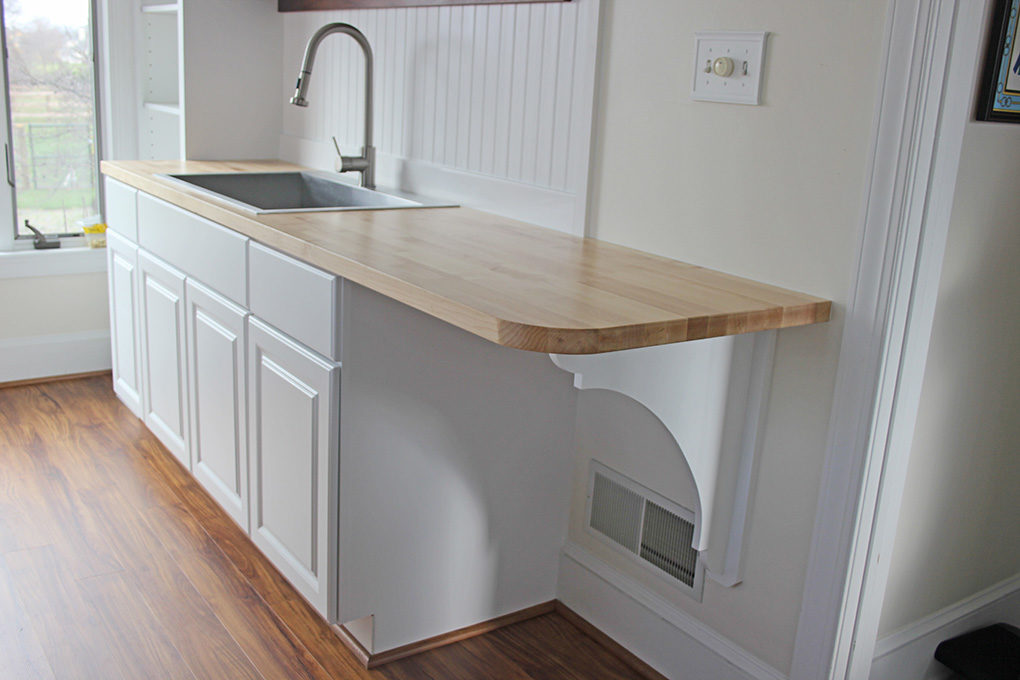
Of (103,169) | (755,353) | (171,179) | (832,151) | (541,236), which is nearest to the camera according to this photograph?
(832,151)

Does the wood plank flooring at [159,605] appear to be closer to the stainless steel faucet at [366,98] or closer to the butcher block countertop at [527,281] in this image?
the butcher block countertop at [527,281]

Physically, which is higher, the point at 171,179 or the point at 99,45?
the point at 99,45

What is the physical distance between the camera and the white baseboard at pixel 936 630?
5.72 ft

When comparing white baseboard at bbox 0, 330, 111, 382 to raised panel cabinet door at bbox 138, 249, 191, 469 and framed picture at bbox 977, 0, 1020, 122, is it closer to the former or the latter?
raised panel cabinet door at bbox 138, 249, 191, 469

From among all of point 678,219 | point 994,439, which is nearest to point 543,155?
point 678,219

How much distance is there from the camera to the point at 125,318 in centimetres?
296

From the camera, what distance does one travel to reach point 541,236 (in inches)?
77.4

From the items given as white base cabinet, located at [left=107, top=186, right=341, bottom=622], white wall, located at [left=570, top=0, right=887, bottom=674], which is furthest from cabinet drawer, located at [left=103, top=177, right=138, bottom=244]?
white wall, located at [left=570, top=0, right=887, bottom=674]

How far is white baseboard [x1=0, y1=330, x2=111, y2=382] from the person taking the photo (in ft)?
11.1

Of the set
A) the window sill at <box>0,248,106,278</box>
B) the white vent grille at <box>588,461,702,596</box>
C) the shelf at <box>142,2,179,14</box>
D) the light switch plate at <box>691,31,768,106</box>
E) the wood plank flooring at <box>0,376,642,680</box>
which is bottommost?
the wood plank flooring at <box>0,376,642,680</box>

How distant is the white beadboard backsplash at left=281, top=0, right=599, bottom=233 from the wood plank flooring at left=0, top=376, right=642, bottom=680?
0.93 meters

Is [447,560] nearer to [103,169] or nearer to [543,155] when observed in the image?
[543,155]

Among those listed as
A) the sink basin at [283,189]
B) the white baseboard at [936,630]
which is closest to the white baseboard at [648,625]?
the white baseboard at [936,630]

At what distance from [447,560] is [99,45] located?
257 centimetres
